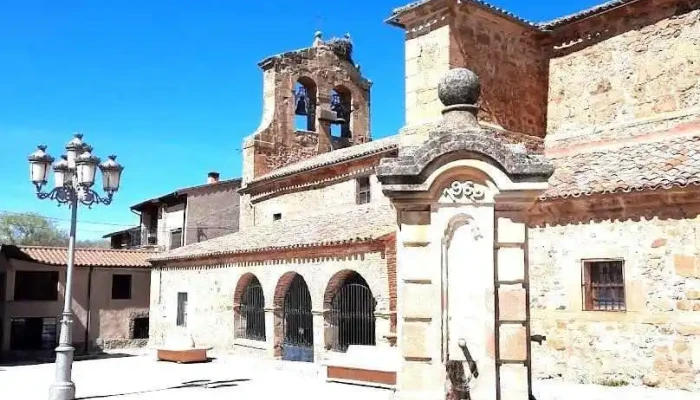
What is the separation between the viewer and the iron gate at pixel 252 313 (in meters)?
17.6

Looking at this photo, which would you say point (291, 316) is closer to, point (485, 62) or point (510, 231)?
point (485, 62)

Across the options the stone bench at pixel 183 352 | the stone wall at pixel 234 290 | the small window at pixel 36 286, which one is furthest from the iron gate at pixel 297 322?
the small window at pixel 36 286

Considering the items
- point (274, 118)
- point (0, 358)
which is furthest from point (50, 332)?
point (274, 118)

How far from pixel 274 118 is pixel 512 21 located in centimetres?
1083

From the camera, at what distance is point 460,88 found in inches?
215

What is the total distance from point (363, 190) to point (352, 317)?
4.43m

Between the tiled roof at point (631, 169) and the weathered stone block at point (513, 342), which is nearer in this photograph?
the weathered stone block at point (513, 342)

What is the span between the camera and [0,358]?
791 inches

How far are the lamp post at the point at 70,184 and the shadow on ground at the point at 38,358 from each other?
409 inches

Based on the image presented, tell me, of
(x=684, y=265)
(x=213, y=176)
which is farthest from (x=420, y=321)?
(x=213, y=176)

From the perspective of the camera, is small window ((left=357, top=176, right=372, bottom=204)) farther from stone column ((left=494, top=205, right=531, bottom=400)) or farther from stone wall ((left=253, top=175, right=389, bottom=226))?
stone column ((left=494, top=205, right=531, bottom=400))

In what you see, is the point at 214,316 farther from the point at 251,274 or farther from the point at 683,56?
the point at 683,56

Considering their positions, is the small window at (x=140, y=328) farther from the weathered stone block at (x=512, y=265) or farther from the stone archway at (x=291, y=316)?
the weathered stone block at (x=512, y=265)

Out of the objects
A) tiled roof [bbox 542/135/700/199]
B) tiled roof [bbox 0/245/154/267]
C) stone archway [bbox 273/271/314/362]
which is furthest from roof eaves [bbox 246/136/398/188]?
tiled roof [bbox 0/245/154/267]
